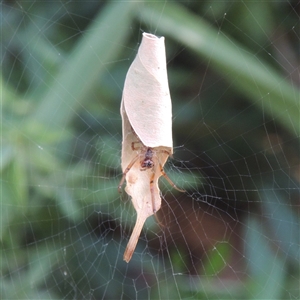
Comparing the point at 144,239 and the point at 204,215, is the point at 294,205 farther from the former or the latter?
the point at 144,239

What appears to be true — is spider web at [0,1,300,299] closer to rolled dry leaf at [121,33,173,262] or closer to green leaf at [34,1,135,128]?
green leaf at [34,1,135,128]

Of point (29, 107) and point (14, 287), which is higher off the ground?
point (29, 107)

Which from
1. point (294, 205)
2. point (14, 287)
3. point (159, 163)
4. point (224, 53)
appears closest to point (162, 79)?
point (159, 163)

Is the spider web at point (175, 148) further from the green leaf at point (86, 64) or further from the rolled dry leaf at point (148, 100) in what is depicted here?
the rolled dry leaf at point (148, 100)

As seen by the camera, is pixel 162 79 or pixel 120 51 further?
pixel 120 51

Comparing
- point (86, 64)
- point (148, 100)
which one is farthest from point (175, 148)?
point (148, 100)

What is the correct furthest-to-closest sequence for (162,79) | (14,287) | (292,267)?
(14,287), (292,267), (162,79)

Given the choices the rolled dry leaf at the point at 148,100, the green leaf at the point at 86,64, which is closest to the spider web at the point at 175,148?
the green leaf at the point at 86,64

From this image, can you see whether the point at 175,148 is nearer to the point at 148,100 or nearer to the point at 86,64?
the point at 86,64

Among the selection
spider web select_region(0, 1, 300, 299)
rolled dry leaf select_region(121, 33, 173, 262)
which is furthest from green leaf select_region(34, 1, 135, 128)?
rolled dry leaf select_region(121, 33, 173, 262)
